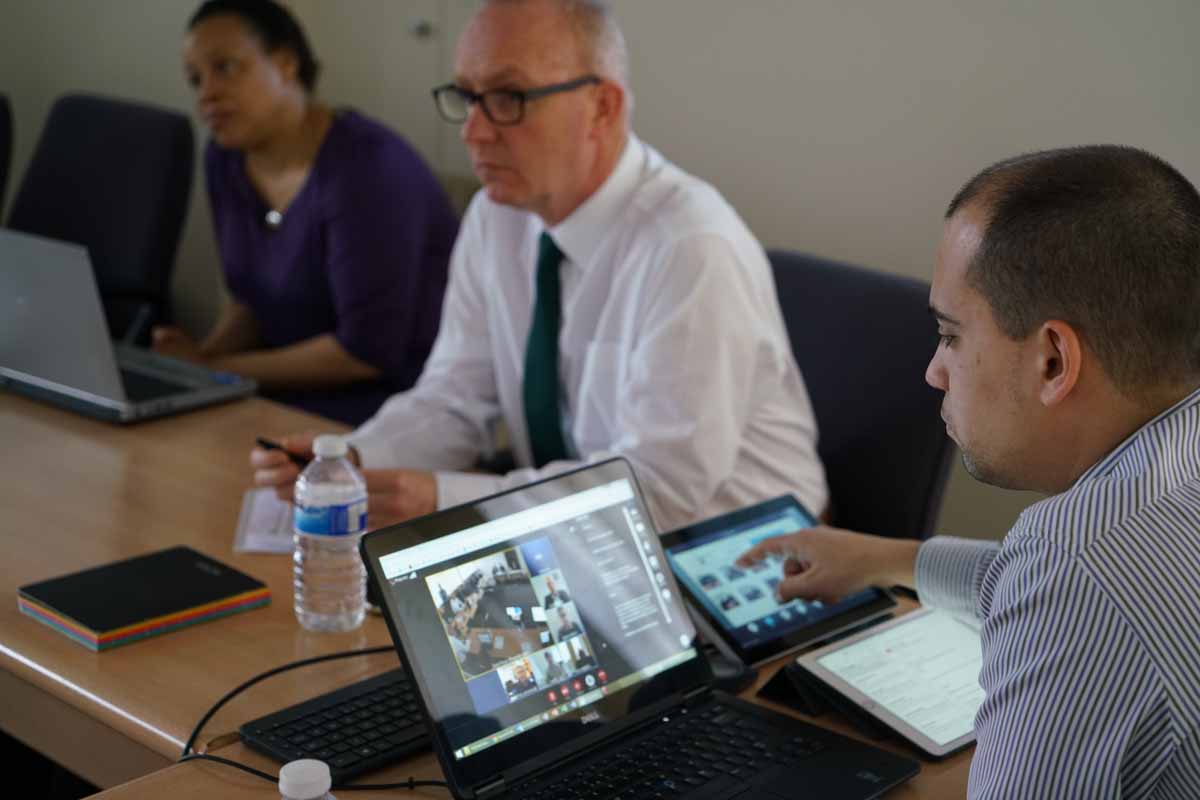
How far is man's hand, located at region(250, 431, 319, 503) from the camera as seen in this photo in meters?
1.85

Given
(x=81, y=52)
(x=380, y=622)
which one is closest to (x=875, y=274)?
(x=380, y=622)

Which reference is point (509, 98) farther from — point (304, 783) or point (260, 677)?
point (304, 783)

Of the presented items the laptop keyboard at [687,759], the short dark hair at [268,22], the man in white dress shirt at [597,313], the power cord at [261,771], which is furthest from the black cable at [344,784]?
the short dark hair at [268,22]

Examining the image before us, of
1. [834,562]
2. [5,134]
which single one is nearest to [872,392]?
[834,562]

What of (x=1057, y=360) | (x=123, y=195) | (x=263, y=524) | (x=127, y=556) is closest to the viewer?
(x=1057, y=360)

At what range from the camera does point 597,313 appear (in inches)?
86.0

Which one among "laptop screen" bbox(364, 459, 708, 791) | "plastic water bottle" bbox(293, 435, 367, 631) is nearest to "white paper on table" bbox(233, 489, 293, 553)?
"plastic water bottle" bbox(293, 435, 367, 631)

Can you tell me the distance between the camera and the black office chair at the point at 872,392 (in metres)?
2.05

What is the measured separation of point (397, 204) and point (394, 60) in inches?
32.9

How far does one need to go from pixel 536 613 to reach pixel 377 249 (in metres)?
1.68

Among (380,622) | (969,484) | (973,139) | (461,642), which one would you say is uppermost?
(973,139)

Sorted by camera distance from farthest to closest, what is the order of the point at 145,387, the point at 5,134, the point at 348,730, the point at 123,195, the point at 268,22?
the point at 5,134 → the point at 123,195 → the point at 268,22 → the point at 145,387 → the point at 348,730

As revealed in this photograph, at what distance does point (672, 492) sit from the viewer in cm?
193

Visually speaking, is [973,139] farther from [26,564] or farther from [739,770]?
[26,564]
